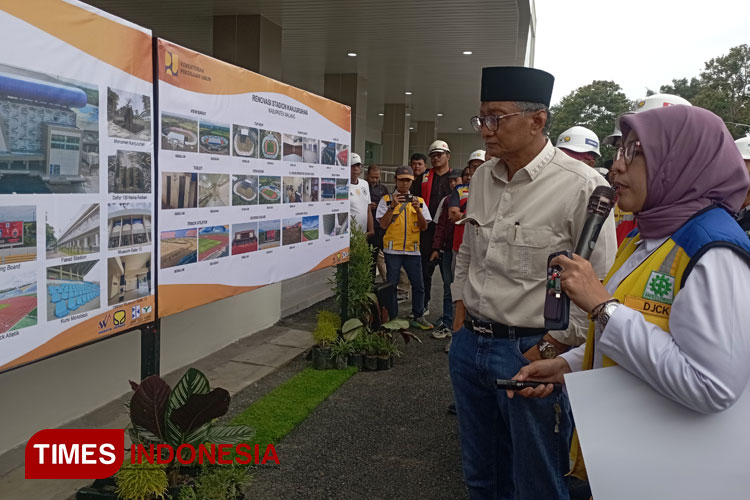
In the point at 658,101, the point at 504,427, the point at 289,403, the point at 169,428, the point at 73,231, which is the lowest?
the point at 289,403

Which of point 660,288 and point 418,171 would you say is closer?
point 660,288

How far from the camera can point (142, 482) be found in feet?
8.80

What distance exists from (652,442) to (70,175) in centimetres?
237

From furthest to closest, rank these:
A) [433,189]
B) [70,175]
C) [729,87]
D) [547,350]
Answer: [729,87]
[433,189]
[70,175]
[547,350]

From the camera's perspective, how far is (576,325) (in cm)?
217

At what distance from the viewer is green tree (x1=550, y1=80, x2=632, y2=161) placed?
63.4 m

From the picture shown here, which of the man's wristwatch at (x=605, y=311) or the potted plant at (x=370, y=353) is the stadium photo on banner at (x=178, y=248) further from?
the potted plant at (x=370, y=353)

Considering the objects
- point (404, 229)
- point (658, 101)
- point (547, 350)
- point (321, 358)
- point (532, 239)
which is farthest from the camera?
point (404, 229)

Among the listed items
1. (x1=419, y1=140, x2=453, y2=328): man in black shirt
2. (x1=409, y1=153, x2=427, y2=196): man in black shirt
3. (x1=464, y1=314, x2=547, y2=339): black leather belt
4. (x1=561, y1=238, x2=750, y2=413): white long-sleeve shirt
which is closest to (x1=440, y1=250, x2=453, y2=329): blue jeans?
(x1=419, y1=140, x2=453, y2=328): man in black shirt

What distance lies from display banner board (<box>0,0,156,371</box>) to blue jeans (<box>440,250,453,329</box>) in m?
4.41

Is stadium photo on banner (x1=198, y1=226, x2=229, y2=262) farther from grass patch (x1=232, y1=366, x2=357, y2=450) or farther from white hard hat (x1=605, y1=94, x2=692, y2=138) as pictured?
white hard hat (x1=605, y1=94, x2=692, y2=138)

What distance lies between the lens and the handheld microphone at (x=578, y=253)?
161 centimetres

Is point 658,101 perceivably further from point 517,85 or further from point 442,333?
point 442,333

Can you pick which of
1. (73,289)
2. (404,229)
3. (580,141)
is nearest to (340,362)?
(404,229)
